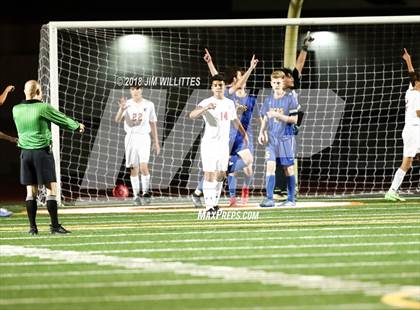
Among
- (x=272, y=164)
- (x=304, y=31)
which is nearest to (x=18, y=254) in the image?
(x=272, y=164)

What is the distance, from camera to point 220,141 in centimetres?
1498

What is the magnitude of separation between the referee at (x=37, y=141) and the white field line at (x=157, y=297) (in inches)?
185

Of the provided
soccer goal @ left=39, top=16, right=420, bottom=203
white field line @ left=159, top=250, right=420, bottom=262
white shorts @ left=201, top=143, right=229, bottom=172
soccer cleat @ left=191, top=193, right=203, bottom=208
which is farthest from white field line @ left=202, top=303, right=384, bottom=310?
soccer goal @ left=39, top=16, right=420, bottom=203

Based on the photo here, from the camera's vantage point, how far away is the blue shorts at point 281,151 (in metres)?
16.4

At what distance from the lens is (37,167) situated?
1288cm

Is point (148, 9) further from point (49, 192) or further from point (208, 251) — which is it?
point (208, 251)

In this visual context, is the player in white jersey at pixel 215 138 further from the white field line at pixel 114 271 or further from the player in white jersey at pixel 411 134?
the white field line at pixel 114 271

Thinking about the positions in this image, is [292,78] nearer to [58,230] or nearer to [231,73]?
[231,73]

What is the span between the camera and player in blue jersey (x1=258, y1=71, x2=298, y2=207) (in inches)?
646

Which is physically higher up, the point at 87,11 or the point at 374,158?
the point at 87,11

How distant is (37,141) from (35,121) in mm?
220

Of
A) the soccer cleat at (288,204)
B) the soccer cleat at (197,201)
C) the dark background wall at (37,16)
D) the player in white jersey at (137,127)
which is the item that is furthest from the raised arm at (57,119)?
the dark background wall at (37,16)

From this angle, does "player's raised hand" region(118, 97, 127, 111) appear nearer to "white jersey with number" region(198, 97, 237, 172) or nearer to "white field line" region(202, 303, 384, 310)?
"white jersey with number" region(198, 97, 237, 172)

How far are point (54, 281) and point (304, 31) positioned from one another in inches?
670
